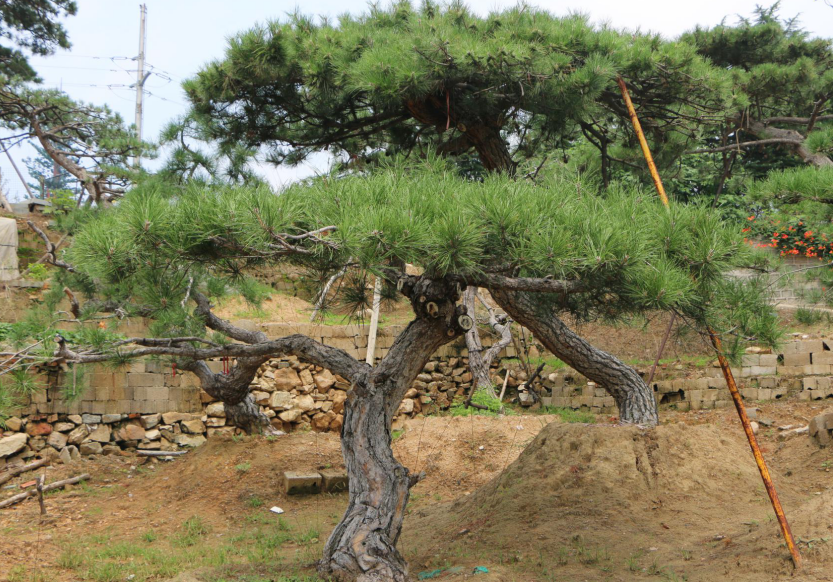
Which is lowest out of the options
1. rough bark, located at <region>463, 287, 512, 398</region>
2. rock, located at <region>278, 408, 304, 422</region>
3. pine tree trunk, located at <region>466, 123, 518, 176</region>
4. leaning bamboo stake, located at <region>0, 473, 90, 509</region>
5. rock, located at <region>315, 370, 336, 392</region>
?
leaning bamboo stake, located at <region>0, 473, 90, 509</region>

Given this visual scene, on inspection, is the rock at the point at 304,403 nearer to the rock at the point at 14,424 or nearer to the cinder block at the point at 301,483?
the cinder block at the point at 301,483

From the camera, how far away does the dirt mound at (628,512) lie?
3.71 m

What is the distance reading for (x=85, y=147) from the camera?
10.3 meters

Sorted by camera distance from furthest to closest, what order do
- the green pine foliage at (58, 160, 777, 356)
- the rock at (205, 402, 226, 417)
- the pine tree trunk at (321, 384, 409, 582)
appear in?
the rock at (205, 402, 226, 417) < the pine tree trunk at (321, 384, 409, 582) < the green pine foliage at (58, 160, 777, 356)

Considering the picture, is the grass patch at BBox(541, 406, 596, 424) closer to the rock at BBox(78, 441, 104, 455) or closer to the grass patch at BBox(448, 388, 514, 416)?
the grass patch at BBox(448, 388, 514, 416)

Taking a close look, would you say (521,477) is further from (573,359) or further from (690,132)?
(690,132)

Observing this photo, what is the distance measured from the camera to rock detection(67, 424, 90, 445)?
7.09 metres

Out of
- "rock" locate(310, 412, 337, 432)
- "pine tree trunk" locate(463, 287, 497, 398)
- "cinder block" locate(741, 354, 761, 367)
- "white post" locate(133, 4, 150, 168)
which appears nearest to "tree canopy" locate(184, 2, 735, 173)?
"rock" locate(310, 412, 337, 432)

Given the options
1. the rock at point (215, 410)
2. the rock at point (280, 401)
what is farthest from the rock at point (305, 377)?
the rock at point (215, 410)

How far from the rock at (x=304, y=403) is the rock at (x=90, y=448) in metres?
2.31

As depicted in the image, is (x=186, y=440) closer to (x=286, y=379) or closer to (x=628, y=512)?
(x=286, y=379)

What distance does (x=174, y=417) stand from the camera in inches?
303

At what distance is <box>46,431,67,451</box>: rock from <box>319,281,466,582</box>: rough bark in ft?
15.0

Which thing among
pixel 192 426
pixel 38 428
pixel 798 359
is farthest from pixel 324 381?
pixel 798 359
